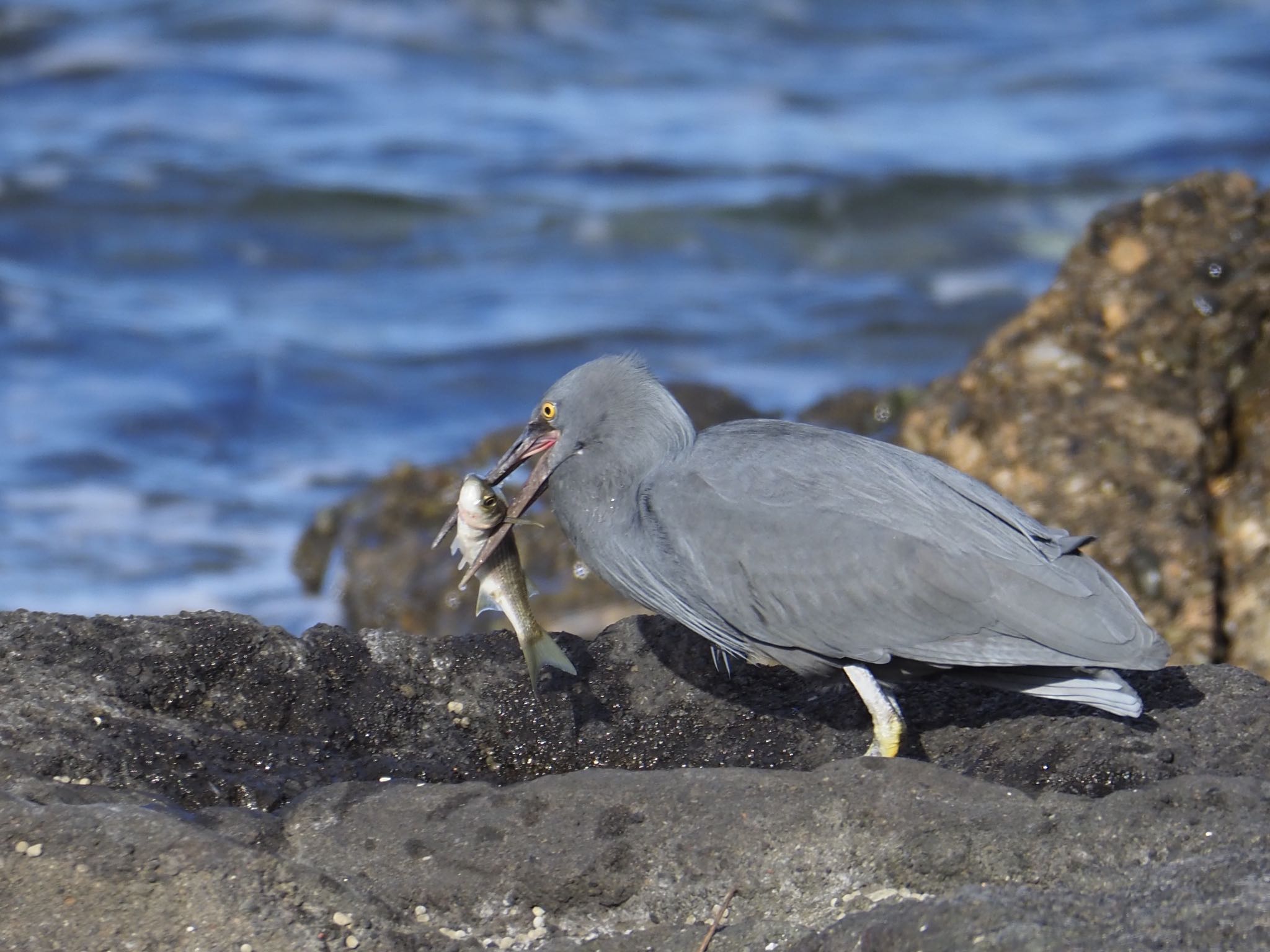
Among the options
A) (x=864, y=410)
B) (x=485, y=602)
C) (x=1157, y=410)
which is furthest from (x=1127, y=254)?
(x=485, y=602)

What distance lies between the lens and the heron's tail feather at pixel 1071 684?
415 centimetres

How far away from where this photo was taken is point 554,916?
3.53 metres

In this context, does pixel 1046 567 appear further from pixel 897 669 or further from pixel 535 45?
pixel 535 45

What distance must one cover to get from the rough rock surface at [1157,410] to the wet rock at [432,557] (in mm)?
1852

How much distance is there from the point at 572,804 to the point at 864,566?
1094mm

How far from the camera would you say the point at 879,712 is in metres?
4.29

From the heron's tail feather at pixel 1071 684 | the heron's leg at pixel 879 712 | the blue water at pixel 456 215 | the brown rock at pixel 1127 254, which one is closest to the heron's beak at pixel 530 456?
the heron's leg at pixel 879 712

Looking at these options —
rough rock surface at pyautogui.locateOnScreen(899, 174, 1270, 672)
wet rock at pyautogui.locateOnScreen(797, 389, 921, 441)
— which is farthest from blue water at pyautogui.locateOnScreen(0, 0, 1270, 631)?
rough rock surface at pyautogui.locateOnScreen(899, 174, 1270, 672)

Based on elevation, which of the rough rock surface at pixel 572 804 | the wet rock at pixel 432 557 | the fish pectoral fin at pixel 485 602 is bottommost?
the wet rock at pixel 432 557

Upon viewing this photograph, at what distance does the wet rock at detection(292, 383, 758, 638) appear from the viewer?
784 centimetres

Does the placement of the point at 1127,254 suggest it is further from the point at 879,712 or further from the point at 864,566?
the point at 879,712

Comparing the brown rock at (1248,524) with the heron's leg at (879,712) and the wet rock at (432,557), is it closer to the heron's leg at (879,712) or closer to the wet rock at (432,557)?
the heron's leg at (879,712)

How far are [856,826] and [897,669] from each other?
985mm

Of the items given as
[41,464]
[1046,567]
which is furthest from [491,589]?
[41,464]
